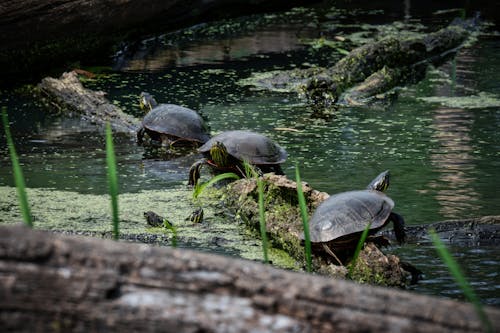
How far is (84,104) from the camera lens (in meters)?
5.72

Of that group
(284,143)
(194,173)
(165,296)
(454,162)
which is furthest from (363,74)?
A: (165,296)

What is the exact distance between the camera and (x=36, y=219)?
11.3ft

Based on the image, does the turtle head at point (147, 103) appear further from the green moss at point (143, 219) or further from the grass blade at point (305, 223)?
the grass blade at point (305, 223)

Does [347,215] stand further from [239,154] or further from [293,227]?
[239,154]

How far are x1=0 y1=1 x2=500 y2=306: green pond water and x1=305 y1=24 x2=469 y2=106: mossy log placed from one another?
187mm

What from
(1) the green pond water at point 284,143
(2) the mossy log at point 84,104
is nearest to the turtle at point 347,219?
(1) the green pond water at point 284,143

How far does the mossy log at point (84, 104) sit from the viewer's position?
17.8 feet

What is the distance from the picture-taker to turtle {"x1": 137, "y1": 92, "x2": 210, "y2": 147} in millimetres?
4918

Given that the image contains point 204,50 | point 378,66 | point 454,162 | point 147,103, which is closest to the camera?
point 454,162

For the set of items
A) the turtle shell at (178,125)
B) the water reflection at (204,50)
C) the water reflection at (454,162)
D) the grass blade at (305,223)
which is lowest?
the water reflection at (454,162)

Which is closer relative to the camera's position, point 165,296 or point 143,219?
point 165,296

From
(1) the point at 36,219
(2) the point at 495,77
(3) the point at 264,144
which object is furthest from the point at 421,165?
(2) the point at 495,77

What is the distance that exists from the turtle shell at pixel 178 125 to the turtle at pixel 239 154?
0.69m

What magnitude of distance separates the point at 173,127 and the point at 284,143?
681 mm
